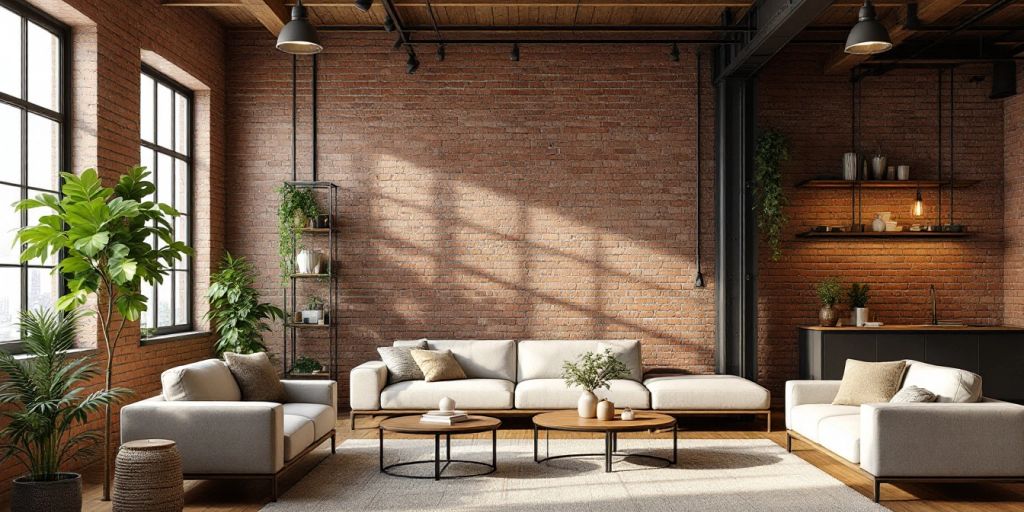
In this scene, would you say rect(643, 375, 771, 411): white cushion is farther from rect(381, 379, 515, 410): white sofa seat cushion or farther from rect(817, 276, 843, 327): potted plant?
rect(817, 276, 843, 327): potted plant

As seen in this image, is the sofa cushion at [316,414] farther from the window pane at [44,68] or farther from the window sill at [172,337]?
the window pane at [44,68]

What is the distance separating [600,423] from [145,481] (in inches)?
122

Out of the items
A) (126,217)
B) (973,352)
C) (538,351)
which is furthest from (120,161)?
(973,352)

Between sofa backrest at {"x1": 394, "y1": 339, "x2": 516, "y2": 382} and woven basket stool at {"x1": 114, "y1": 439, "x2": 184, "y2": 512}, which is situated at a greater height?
sofa backrest at {"x1": 394, "y1": 339, "x2": 516, "y2": 382}

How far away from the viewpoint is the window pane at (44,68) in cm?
642

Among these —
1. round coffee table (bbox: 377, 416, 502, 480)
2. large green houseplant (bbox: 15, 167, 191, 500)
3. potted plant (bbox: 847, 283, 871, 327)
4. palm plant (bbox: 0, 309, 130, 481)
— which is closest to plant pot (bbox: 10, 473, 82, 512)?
palm plant (bbox: 0, 309, 130, 481)

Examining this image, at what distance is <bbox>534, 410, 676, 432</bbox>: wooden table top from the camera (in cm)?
639

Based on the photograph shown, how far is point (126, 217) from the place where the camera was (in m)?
5.75

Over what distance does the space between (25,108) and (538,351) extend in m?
4.91

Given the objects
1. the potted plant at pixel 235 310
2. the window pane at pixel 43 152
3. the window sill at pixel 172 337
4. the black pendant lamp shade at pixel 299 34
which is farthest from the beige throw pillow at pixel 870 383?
the window pane at pixel 43 152

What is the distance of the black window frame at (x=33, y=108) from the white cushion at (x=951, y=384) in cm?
610

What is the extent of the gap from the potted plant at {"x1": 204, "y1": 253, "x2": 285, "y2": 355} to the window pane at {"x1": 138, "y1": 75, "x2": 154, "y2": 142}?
4.62ft

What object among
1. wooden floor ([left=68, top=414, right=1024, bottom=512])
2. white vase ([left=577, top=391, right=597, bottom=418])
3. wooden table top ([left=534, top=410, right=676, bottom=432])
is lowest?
wooden floor ([left=68, top=414, right=1024, bottom=512])

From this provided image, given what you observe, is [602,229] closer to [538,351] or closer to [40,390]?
[538,351]
